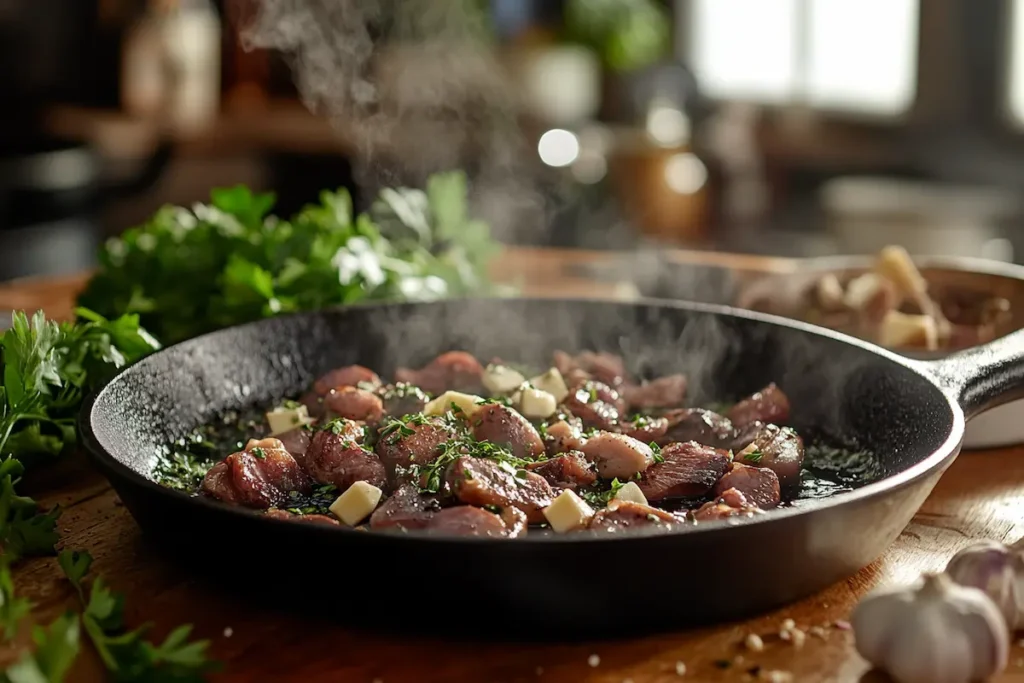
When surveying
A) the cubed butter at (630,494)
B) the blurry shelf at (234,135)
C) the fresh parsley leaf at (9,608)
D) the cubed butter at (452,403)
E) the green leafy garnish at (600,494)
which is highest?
the fresh parsley leaf at (9,608)

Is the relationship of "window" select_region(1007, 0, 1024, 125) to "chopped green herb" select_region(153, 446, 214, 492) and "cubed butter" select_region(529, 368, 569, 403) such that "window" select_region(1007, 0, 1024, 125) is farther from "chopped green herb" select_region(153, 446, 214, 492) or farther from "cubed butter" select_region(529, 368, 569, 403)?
"chopped green herb" select_region(153, 446, 214, 492)

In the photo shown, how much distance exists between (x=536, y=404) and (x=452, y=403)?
0.18m

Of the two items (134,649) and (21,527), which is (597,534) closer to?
(134,649)

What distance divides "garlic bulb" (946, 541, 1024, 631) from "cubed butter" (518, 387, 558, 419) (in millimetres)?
939

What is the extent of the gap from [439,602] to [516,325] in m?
1.44

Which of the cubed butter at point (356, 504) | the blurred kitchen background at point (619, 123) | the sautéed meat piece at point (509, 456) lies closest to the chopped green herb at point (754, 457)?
the sautéed meat piece at point (509, 456)

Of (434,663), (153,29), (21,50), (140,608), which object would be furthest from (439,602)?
(21,50)

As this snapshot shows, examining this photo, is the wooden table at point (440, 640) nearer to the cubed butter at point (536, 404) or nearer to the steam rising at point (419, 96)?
the cubed butter at point (536, 404)

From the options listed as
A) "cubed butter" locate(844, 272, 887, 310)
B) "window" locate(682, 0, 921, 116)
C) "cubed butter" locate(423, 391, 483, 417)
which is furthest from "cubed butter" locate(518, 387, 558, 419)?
"window" locate(682, 0, 921, 116)

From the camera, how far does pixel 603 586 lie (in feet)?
5.10

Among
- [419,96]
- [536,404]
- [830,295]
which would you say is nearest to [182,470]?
[536,404]

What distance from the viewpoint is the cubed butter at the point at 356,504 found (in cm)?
192

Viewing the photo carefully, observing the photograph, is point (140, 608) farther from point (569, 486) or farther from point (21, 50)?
point (21, 50)

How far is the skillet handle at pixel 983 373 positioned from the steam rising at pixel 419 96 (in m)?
5.59
